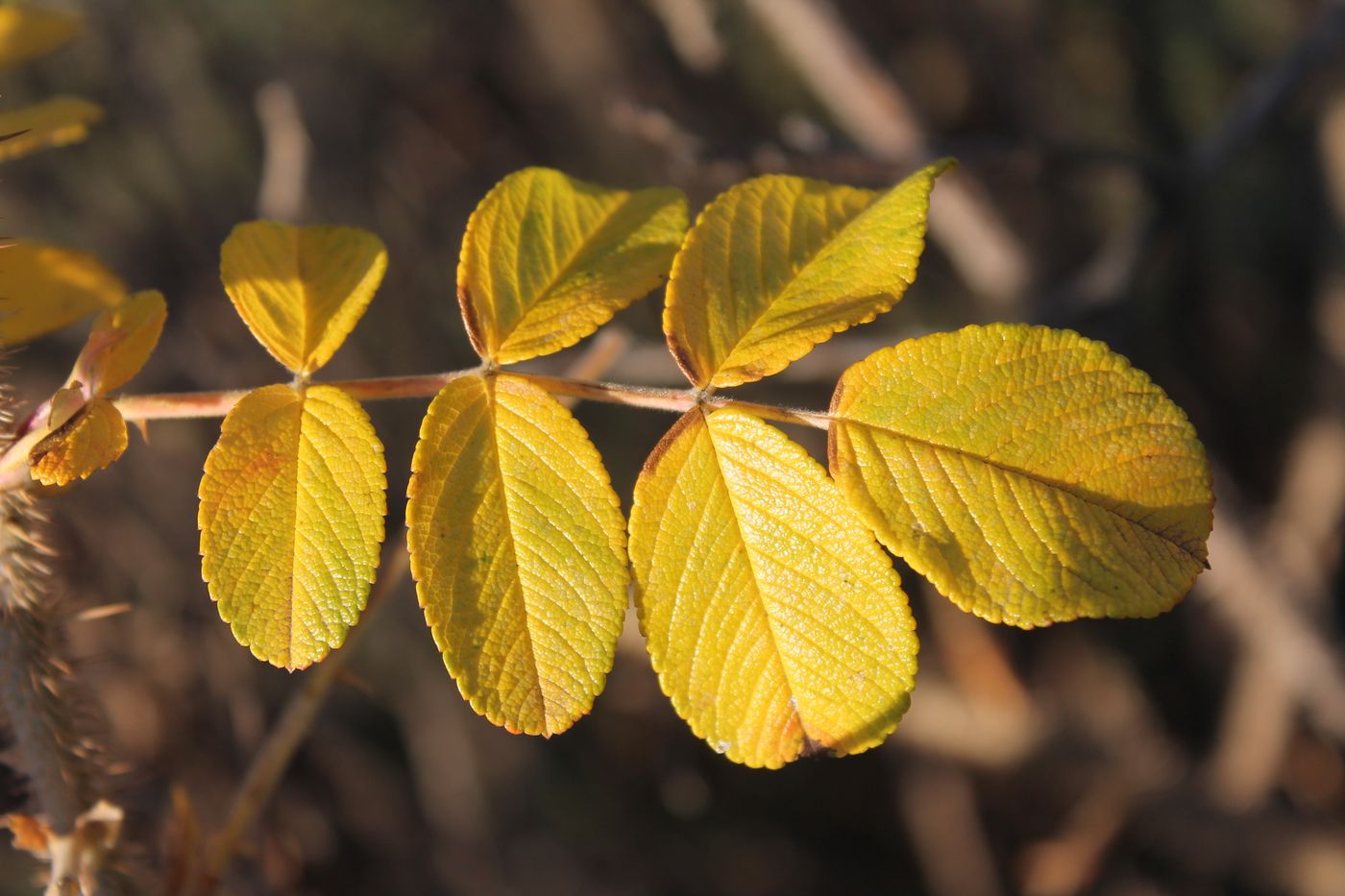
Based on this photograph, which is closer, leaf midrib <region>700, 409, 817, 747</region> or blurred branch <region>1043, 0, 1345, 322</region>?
leaf midrib <region>700, 409, 817, 747</region>

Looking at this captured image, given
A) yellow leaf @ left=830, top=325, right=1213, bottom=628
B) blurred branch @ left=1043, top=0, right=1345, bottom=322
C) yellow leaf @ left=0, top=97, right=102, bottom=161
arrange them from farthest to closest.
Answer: blurred branch @ left=1043, top=0, right=1345, bottom=322, yellow leaf @ left=0, top=97, right=102, bottom=161, yellow leaf @ left=830, top=325, right=1213, bottom=628

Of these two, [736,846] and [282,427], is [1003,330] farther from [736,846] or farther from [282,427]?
[736,846]

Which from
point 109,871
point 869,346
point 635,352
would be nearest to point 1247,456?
point 869,346

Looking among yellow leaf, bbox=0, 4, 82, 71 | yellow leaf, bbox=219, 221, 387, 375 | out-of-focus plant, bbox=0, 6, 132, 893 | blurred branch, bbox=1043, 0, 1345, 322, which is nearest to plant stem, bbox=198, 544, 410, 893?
out-of-focus plant, bbox=0, 6, 132, 893

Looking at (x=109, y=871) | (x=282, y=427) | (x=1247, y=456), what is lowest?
(x=1247, y=456)

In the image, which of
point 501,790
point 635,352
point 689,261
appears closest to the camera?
point 689,261

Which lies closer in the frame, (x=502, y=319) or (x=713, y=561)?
(x=713, y=561)

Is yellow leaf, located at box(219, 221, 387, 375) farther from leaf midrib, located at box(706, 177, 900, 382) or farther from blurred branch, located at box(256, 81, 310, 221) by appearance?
blurred branch, located at box(256, 81, 310, 221)

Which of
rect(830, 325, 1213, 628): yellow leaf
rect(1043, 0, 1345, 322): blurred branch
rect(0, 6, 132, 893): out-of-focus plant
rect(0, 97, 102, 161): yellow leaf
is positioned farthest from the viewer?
rect(1043, 0, 1345, 322): blurred branch
